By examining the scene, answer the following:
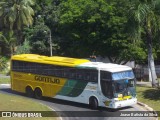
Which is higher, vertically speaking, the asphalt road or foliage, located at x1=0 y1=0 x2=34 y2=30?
foliage, located at x1=0 y1=0 x2=34 y2=30

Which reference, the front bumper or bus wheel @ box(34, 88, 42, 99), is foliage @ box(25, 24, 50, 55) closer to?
bus wheel @ box(34, 88, 42, 99)

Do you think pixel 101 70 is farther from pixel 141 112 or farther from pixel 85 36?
pixel 85 36

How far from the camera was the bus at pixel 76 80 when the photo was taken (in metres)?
26.9

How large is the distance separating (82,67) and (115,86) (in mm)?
3591

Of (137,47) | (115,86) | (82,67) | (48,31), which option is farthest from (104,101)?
(48,31)

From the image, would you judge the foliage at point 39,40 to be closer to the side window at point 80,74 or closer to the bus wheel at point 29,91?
the bus wheel at point 29,91

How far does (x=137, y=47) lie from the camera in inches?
1831

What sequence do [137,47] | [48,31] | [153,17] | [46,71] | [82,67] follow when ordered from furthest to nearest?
[48,31] < [137,47] < [153,17] < [46,71] < [82,67]

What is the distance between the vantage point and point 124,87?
88.9 ft

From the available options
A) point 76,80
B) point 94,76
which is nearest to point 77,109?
point 76,80

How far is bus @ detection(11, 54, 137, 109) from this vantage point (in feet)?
88.4

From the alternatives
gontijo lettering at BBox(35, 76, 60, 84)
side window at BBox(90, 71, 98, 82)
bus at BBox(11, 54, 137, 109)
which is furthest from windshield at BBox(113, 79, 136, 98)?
gontijo lettering at BBox(35, 76, 60, 84)

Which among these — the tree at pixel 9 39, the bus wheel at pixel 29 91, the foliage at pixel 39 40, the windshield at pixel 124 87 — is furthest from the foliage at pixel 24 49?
the windshield at pixel 124 87

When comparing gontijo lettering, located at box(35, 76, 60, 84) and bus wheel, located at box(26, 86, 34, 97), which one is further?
bus wheel, located at box(26, 86, 34, 97)
